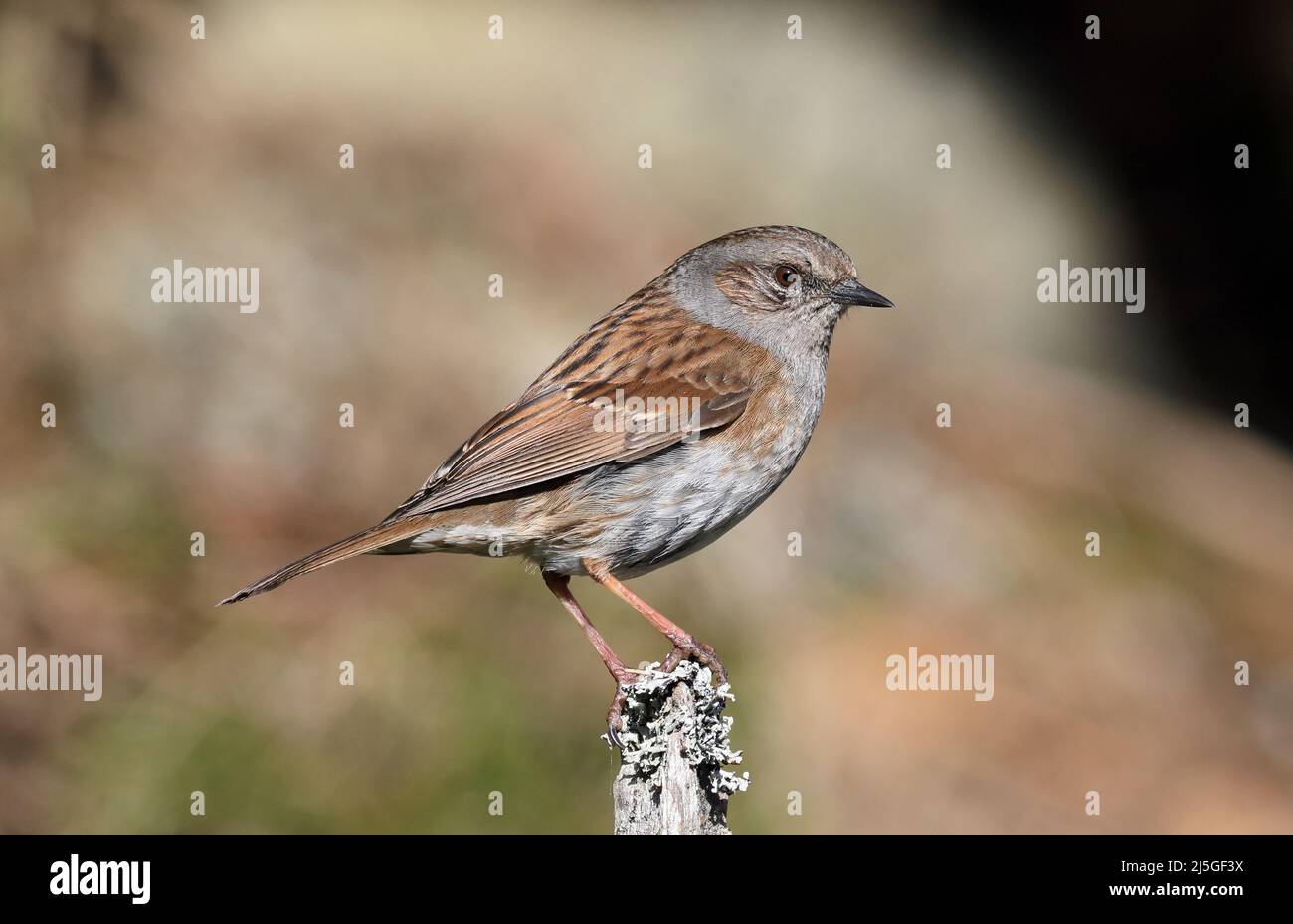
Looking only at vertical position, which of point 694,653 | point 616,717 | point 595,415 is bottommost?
point 616,717

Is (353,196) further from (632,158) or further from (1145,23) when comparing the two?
(1145,23)

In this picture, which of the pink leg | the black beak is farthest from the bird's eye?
the pink leg

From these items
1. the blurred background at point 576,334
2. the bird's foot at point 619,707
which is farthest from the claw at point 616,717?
the blurred background at point 576,334

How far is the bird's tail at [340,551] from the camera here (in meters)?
4.36

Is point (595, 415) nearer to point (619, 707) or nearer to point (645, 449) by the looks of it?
point (645, 449)

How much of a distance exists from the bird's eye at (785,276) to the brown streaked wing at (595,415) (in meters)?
0.31

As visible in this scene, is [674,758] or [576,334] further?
[576,334]

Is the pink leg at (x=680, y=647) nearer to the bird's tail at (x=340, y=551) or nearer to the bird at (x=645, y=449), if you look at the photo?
the bird at (x=645, y=449)

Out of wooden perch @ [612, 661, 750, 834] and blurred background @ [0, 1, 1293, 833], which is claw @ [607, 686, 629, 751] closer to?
wooden perch @ [612, 661, 750, 834]

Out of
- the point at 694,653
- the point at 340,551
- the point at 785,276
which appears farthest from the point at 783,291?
the point at 340,551

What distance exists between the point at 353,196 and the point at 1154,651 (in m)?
6.03

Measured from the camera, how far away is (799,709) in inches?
303

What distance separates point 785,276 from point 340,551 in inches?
78.9

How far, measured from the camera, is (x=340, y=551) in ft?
14.7
